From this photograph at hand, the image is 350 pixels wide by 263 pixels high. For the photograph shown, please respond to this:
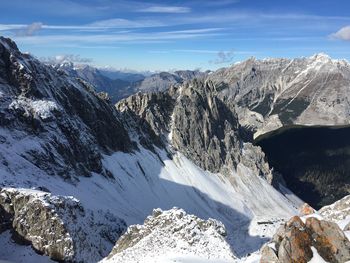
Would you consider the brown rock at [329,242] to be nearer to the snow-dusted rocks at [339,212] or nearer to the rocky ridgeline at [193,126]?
the snow-dusted rocks at [339,212]

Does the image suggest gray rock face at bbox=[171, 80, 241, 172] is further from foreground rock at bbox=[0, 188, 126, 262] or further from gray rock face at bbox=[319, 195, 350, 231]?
foreground rock at bbox=[0, 188, 126, 262]

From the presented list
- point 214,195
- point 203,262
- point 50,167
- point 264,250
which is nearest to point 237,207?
point 214,195

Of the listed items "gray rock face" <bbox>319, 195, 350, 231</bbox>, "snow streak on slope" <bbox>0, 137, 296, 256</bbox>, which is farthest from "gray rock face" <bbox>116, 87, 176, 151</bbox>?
"gray rock face" <bbox>319, 195, 350, 231</bbox>

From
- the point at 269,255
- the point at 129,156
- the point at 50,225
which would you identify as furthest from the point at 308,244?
the point at 129,156

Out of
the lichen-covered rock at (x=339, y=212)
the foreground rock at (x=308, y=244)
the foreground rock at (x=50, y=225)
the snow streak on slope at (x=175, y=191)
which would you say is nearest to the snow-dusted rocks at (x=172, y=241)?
the foreground rock at (x=50, y=225)

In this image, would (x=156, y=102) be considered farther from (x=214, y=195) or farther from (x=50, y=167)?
(x=50, y=167)

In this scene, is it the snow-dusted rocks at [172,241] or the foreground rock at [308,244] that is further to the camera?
the snow-dusted rocks at [172,241]
